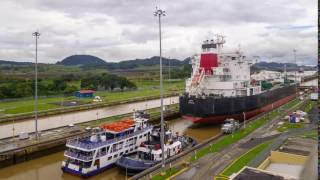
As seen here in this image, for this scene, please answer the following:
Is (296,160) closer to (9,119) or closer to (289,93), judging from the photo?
(9,119)

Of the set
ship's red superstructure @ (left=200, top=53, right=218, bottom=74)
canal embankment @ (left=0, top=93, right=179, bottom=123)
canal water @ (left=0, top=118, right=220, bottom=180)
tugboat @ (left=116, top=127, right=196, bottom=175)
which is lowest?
canal water @ (left=0, top=118, right=220, bottom=180)

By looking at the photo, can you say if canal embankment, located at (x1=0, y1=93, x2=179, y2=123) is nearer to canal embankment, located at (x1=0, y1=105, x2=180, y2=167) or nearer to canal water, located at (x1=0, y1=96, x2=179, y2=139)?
canal water, located at (x1=0, y1=96, x2=179, y2=139)

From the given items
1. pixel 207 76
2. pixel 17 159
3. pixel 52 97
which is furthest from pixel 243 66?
pixel 52 97

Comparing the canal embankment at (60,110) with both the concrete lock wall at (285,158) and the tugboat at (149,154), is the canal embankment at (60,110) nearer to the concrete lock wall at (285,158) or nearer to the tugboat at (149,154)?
the tugboat at (149,154)

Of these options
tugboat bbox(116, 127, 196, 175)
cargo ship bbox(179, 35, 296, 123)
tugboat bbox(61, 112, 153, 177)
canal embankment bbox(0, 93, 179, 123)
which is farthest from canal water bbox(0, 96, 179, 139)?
tugboat bbox(116, 127, 196, 175)

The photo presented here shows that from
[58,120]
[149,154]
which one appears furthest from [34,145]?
[58,120]

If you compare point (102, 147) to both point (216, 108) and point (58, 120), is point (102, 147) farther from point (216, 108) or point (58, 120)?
point (58, 120)
